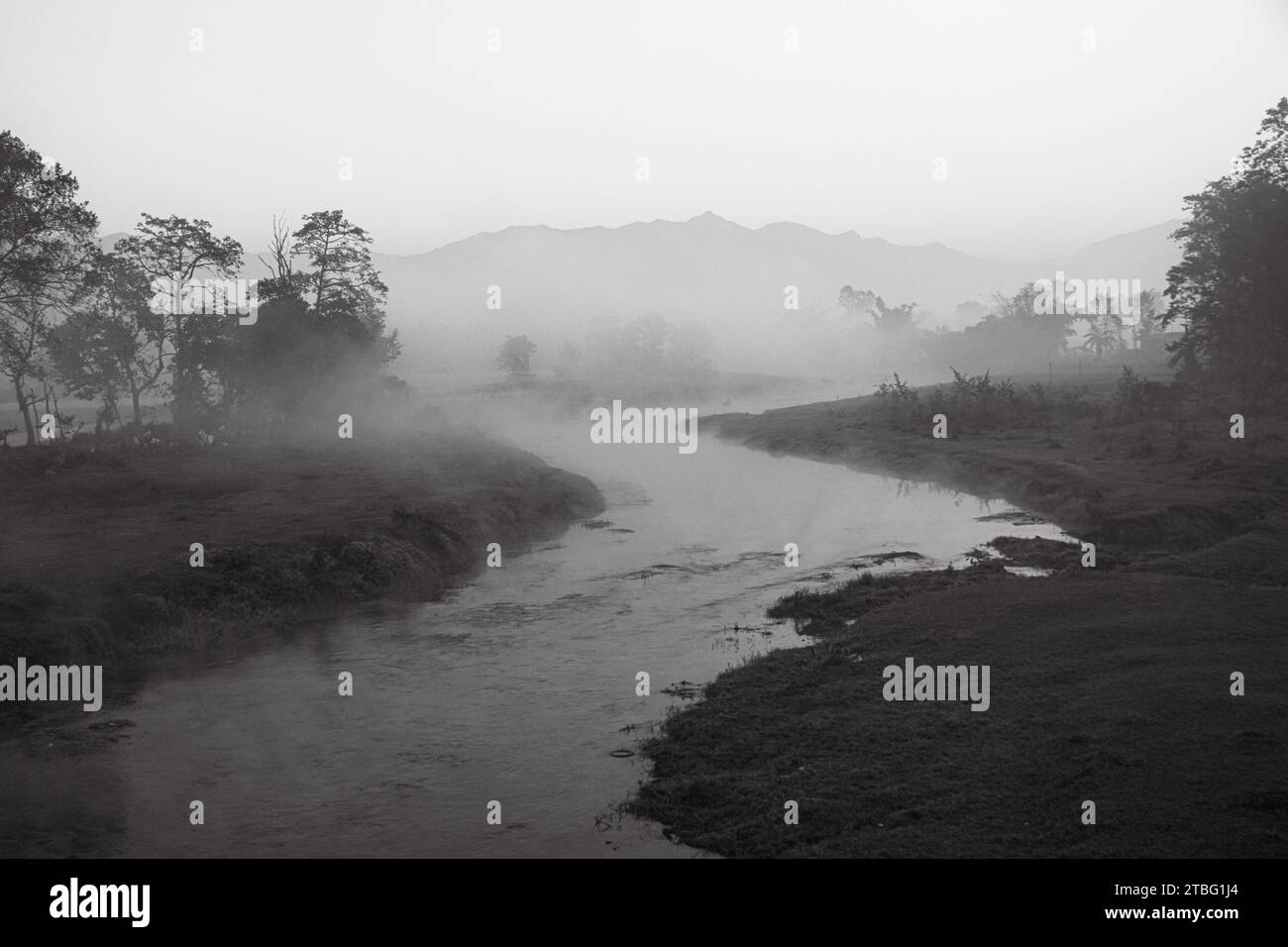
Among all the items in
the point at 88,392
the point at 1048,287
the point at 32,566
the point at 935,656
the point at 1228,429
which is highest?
the point at 1048,287

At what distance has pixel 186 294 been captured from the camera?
6469 cm

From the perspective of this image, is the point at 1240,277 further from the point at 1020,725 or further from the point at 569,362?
the point at 569,362

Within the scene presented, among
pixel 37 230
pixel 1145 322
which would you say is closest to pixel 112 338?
pixel 37 230

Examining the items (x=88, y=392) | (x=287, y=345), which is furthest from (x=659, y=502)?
(x=88, y=392)

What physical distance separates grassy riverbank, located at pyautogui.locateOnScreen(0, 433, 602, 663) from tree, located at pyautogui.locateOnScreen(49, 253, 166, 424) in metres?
17.3

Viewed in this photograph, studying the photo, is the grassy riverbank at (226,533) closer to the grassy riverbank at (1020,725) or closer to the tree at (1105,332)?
the grassy riverbank at (1020,725)

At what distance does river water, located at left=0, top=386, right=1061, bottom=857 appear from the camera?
1454 centimetres

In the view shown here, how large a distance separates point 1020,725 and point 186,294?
64.0 meters

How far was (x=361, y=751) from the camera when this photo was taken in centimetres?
1788

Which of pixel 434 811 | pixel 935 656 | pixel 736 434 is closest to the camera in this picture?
pixel 434 811

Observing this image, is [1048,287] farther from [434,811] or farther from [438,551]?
[434,811]

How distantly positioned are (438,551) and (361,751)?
17465 mm

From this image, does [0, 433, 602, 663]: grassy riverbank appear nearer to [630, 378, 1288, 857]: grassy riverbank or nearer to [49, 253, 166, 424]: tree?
[630, 378, 1288, 857]: grassy riverbank
